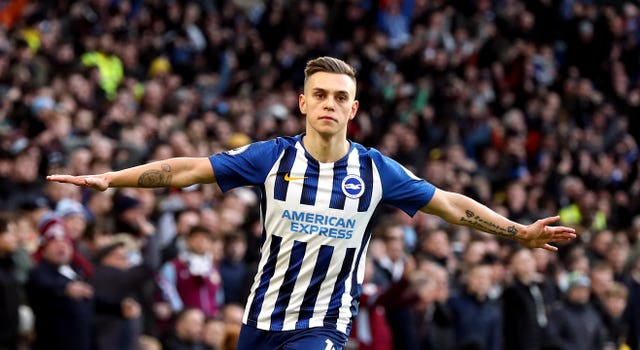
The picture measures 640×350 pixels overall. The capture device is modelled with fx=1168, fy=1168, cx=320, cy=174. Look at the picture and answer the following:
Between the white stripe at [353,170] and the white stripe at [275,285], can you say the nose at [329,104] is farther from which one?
the white stripe at [275,285]

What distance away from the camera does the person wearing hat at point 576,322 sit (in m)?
13.6

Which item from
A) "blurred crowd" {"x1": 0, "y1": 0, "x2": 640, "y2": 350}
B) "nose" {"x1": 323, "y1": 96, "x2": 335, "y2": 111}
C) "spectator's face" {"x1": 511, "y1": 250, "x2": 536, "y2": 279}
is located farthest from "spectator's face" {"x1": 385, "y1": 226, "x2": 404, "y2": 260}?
"nose" {"x1": 323, "y1": 96, "x2": 335, "y2": 111}

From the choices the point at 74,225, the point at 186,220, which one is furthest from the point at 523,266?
the point at 74,225

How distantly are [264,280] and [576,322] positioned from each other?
781cm

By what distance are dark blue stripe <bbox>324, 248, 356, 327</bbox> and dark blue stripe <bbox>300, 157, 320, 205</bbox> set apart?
1.19 ft

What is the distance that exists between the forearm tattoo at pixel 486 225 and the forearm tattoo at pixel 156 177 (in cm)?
170

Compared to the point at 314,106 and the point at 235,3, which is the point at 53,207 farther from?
the point at 235,3

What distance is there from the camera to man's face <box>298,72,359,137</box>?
652 centimetres

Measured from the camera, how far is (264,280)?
21.8ft

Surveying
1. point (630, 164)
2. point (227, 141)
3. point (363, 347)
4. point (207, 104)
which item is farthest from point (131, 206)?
point (630, 164)

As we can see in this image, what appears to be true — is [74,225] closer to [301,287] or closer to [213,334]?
[213,334]

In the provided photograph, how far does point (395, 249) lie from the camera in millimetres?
12977

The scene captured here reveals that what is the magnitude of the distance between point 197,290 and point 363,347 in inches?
70.4

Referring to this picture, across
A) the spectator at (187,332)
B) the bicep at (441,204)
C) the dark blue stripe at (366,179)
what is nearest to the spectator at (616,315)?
the spectator at (187,332)
